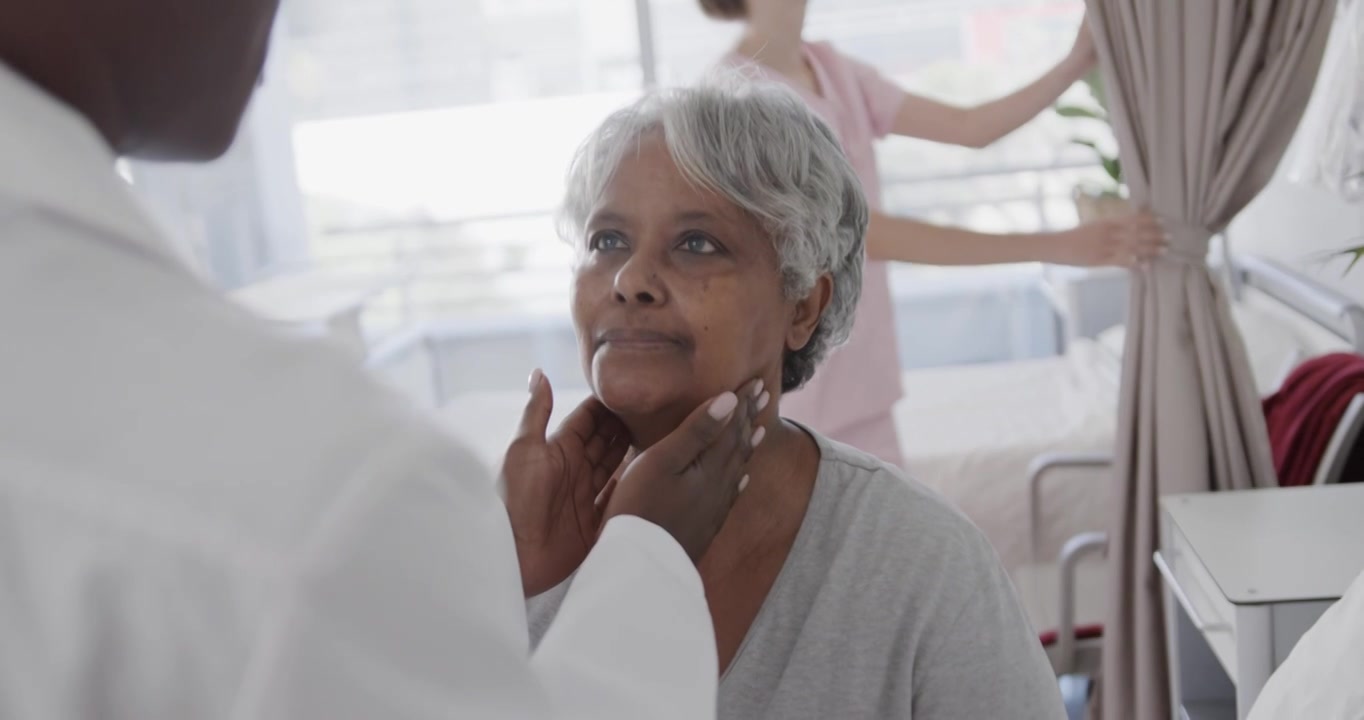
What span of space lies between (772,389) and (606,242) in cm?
26

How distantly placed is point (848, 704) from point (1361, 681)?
19.3 inches

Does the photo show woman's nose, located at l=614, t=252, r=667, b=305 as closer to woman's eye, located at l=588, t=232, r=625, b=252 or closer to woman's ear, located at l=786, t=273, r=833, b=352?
woman's eye, located at l=588, t=232, r=625, b=252

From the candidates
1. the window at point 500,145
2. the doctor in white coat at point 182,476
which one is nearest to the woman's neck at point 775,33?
the doctor in white coat at point 182,476

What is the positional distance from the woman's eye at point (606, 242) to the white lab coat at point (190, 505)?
2.95 ft

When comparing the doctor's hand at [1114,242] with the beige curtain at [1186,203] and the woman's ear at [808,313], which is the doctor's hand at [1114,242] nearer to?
the beige curtain at [1186,203]

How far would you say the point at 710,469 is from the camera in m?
1.09

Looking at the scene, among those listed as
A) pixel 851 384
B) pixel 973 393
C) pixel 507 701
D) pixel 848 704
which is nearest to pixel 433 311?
pixel 973 393

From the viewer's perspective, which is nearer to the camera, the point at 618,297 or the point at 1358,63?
the point at 618,297

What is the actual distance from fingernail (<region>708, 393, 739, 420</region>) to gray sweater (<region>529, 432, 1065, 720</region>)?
0.93ft

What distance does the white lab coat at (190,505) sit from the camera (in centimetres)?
54

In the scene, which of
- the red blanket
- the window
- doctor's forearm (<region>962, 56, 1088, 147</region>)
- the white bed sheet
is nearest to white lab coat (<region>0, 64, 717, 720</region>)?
doctor's forearm (<region>962, 56, 1088, 147</region>)

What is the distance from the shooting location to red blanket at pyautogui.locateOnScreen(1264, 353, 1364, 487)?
2.38m

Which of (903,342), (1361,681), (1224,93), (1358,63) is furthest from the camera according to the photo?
(903,342)

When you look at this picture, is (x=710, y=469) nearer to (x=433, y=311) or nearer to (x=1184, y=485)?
(x=1184, y=485)
